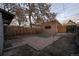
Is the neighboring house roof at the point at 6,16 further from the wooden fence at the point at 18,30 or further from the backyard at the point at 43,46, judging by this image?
the backyard at the point at 43,46

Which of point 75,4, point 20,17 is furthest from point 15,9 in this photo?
point 75,4

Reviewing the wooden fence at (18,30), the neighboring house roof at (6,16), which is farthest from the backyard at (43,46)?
the neighboring house roof at (6,16)

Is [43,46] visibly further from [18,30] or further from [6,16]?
[6,16]

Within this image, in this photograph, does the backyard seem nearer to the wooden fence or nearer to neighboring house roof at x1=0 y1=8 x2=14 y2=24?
the wooden fence

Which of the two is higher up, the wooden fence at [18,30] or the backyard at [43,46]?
the wooden fence at [18,30]

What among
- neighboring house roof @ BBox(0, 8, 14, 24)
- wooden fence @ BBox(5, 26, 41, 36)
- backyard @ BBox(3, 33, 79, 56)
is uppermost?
neighboring house roof @ BBox(0, 8, 14, 24)

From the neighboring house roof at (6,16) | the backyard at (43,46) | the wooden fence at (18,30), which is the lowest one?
the backyard at (43,46)

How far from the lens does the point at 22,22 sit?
24.0ft

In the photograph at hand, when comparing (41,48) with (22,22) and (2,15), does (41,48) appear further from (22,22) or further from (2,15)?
(2,15)

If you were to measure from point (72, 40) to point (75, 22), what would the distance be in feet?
1.63

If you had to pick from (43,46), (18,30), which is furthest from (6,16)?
(43,46)

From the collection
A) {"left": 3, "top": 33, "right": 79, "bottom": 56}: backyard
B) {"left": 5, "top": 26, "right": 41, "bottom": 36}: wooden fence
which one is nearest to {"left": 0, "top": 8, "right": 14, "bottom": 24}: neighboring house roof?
{"left": 5, "top": 26, "right": 41, "bottom": 36}: wooden fence

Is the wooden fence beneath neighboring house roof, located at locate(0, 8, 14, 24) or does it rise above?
beneath

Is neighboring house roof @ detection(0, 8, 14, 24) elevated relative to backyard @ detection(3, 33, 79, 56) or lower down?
elevated
